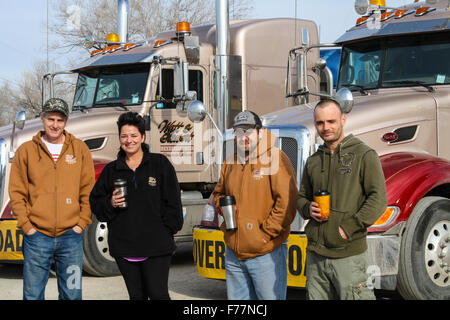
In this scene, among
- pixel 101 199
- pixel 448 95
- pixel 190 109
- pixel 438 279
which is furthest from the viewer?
pixel 190 109

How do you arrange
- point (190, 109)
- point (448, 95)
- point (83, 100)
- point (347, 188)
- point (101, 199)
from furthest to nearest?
1. point (83, 100)
2. point (190, 109)
3. point (448, 95)
4. point (101, 199)
5. point (347, 188)

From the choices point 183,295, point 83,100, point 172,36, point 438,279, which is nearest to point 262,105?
point 172,36

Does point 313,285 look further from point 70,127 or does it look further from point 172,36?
point 172,36

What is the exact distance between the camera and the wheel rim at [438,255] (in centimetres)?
631

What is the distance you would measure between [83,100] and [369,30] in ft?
13.0

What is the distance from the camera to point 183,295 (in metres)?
7.45

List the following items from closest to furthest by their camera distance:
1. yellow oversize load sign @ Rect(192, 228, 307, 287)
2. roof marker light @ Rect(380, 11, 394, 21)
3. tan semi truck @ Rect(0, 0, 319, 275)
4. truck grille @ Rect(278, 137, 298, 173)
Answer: yellow oversize load sign @ Rect(192, 228, 307, 287)
truck grille @ Rect(278, 137, 298, 173)
roof marker light @ Rect(380, 11, 394, 21)
tan semi truck @ Rect(0, 0, 319, 275)

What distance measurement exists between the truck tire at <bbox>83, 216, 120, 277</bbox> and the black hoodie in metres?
3.72

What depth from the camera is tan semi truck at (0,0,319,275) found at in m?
8.80

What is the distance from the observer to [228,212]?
15.1 feet

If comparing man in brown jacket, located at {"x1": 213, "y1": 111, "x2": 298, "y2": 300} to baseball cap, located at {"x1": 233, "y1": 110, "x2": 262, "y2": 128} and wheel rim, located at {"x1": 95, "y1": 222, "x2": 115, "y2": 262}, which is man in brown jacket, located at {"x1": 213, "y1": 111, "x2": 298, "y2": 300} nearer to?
baseball cap, located at {"x1": 233, "y1": 110, "x2": 262, "y2": 128}

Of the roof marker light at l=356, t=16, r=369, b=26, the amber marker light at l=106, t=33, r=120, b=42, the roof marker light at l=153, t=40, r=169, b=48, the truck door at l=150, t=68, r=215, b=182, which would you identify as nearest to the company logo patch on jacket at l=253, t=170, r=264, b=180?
the roof marker light at l=356, t=16, r=369, b=26

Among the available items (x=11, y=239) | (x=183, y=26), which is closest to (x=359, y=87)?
(x=183, y=26)

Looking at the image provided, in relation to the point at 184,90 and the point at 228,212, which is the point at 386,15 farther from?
the point at 228,212
